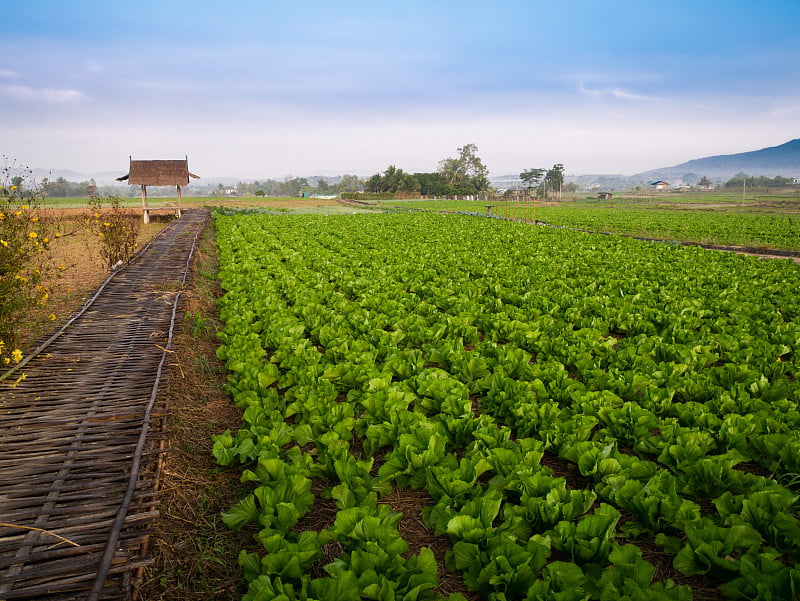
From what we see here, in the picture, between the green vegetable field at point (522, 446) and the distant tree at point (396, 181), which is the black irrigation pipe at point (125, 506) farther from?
the distant tree at point (396, 181)

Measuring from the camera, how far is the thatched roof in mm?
30500

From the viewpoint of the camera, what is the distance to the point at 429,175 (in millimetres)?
95188

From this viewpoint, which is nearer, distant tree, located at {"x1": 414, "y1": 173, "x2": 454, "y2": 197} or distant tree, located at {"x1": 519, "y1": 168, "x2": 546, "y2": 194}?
distant tree, located at {"x1": 414, "y1": 173, "x2": 454, "y2": 197}

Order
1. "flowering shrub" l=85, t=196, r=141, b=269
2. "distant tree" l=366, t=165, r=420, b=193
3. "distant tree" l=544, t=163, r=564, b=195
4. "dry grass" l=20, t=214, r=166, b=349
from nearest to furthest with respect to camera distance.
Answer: "dry grass" l=20, t=214, r=166, b=349, "flowering shrub" l=85, t=196, r=141, b=269, "distant tree" l=366, t=165, r=420, b=193, "distant tree" l=544, t=163, r=564, b=195

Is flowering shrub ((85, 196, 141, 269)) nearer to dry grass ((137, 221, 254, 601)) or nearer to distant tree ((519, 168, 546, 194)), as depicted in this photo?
dry grass ((137, 221, 254, 601))

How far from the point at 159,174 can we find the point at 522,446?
110 ft

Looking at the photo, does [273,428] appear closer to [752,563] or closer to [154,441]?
[154,441]

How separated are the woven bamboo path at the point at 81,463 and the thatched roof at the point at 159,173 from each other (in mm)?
26692

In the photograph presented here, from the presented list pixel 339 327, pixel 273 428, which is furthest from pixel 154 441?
pixel 339 327

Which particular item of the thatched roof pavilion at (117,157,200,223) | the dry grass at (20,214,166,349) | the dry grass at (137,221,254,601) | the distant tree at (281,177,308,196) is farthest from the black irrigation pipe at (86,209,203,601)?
the distant tree at (281,177,308,196)

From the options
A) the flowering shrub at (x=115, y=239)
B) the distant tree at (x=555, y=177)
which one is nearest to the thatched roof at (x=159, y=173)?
the flowering shrub at (x=115, y=239)

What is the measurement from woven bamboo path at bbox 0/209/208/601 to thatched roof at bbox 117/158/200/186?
Result: 2669 centimetres

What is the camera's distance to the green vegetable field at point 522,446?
101 inches

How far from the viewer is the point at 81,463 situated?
383cm
